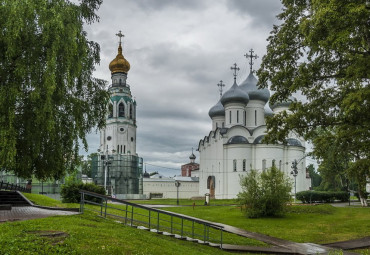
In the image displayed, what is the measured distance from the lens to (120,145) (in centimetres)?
6425

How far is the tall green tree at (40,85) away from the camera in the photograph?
1191cm

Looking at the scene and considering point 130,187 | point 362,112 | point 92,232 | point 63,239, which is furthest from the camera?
point 130,187

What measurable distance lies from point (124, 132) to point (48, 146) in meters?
51.8

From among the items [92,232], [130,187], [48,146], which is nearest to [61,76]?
[48,146]

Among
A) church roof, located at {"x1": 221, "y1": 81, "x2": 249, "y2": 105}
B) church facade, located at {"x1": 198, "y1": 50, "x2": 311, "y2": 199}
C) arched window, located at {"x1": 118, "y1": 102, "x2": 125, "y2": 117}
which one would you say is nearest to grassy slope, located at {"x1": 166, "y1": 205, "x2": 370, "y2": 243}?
church facade, located at {"x1": 198, "y1": 50, "x2": 311, "y2": 199}

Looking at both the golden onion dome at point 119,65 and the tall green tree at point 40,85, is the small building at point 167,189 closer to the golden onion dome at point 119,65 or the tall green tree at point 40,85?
the golden onion dome at point 119,65

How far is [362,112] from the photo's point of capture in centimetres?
1495

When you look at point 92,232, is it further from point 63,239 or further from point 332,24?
point 332,24

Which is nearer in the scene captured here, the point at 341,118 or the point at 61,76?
the point at 61,76

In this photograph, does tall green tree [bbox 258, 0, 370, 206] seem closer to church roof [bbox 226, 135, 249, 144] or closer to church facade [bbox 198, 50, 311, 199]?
church facade [bbox 198, 50, 311, 199]

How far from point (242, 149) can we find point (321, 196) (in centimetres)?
1603

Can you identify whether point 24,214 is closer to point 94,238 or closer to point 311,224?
point 94,238

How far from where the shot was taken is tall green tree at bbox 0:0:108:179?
1191cm

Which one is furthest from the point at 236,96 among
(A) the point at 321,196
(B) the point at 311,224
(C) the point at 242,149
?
(B) the point at 311,224
